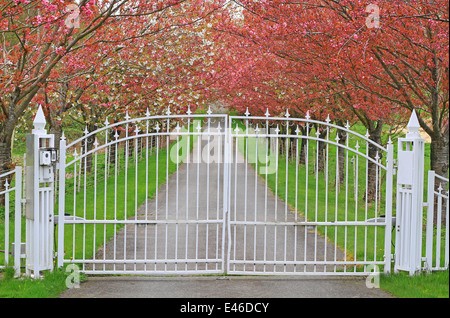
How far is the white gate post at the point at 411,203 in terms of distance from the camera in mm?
8789

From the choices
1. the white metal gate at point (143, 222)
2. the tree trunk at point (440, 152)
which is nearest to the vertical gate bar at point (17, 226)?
the white metal gate at point (143, 222)

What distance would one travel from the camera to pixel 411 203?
888 centimetres

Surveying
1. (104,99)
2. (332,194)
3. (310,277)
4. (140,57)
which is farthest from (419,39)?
(104,99)

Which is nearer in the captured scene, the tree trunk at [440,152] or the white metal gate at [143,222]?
the white metal gate at [143,222]

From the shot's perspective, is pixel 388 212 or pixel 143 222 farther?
pixel 388 212

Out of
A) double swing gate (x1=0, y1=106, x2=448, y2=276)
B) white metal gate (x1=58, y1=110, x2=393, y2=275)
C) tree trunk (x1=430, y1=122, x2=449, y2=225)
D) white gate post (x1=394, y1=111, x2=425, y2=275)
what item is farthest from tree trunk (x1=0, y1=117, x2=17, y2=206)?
tree trunk (x1=430, y1=122, x2=449, y2=225)

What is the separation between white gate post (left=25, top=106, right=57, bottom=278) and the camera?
852cm

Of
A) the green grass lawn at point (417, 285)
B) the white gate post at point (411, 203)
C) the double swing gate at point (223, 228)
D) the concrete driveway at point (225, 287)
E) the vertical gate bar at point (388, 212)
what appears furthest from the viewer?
the vertical gate bar at point (388, 212)

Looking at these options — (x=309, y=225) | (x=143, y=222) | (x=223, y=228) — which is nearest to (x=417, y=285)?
(x=309, y=225)

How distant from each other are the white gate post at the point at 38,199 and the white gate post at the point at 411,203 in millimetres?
4956

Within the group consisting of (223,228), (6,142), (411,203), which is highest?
(6,142)

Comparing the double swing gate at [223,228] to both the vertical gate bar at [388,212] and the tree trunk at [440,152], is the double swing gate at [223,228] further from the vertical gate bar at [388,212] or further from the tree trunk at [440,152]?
the tree trunk at [440,152]

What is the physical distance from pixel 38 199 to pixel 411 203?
520 centimetres

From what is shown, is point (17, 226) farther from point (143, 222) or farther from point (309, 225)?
point (309, 225)
